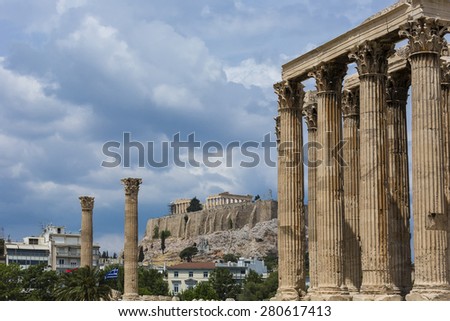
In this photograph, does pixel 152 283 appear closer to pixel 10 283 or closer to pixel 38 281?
pixel 38 281

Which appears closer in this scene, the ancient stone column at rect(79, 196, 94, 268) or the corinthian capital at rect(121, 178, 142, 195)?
the corinthian capital at rect(121, 178, 142, 195)

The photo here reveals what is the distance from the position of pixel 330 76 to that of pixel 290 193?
6430 millimetres

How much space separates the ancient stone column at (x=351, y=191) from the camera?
126 ft

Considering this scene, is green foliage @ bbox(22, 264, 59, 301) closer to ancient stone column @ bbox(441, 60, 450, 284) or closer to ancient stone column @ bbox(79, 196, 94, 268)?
ancient stone column @ bbox(79, 196, 94, 268)

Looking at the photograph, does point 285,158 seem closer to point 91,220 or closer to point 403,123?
point 403,123

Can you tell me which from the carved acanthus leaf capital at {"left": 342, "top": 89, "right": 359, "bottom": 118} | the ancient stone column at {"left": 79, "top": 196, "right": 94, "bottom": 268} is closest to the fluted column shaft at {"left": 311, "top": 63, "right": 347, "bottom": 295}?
the carved acanthus leaf capital at {"left": 342, "top": 89, "right": 359, "bottom": 118}

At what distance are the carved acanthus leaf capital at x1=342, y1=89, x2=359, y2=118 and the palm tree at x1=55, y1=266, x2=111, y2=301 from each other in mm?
28281

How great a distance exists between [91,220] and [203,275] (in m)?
97.9

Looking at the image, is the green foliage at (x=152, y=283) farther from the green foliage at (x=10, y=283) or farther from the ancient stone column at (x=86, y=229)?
the ancient stone column at (x=86, y=229)

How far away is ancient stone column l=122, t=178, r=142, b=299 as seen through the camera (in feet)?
210

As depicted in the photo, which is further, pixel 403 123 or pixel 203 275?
Result: pixel 203 275

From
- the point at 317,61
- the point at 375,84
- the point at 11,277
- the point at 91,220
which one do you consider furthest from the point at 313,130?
the point at 11,277

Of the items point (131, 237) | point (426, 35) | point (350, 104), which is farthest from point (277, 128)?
point (131, 237)
